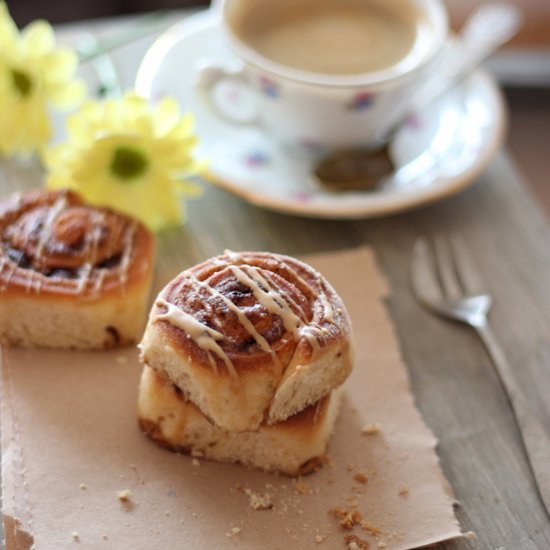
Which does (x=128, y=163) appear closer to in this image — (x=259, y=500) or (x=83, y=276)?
(x=83, y=276)

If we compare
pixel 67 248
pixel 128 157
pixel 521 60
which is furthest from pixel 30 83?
pixel 521 60

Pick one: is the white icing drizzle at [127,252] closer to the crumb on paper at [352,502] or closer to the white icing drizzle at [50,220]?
the white icing drizzle at [50,220]

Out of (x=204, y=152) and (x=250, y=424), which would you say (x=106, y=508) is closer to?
(x=250, y=424)

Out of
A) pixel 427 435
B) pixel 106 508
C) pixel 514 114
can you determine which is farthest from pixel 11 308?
pixel 514 114

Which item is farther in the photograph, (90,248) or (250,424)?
(90,248)

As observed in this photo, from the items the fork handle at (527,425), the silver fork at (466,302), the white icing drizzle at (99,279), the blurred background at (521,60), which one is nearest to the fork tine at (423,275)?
the silver fork at (466,302)

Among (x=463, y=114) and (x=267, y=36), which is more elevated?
(x=267, y=36)
